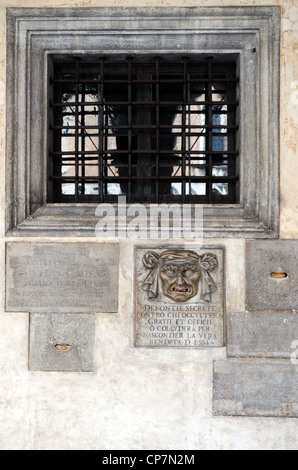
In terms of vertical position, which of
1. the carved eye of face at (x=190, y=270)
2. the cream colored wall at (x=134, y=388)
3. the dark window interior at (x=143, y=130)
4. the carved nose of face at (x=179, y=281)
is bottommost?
the cream colored wall at (x=134, y=388)

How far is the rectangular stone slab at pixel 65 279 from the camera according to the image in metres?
3.37

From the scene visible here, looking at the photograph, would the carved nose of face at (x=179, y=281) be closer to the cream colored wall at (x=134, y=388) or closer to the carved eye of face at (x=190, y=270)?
the carved eye of face at (x=190, y=270)

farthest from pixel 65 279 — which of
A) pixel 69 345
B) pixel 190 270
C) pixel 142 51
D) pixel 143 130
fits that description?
pixel 142 51

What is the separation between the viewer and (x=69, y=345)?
3.36 meters

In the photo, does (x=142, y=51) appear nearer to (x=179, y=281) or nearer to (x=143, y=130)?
(x=143, y=130)

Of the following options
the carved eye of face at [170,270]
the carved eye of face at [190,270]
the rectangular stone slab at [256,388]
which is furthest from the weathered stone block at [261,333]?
the carved eye of face at [170,270]

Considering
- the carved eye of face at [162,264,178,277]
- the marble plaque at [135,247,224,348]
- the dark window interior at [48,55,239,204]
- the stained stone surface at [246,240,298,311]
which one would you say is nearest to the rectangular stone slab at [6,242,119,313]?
the marble plaque at [135,247,224,348]

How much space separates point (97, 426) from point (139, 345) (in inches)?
27.5

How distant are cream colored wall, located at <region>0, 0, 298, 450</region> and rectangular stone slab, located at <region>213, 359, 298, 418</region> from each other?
0.07 meters

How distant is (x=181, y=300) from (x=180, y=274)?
0.20m

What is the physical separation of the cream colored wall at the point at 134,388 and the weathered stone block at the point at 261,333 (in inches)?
4.3
